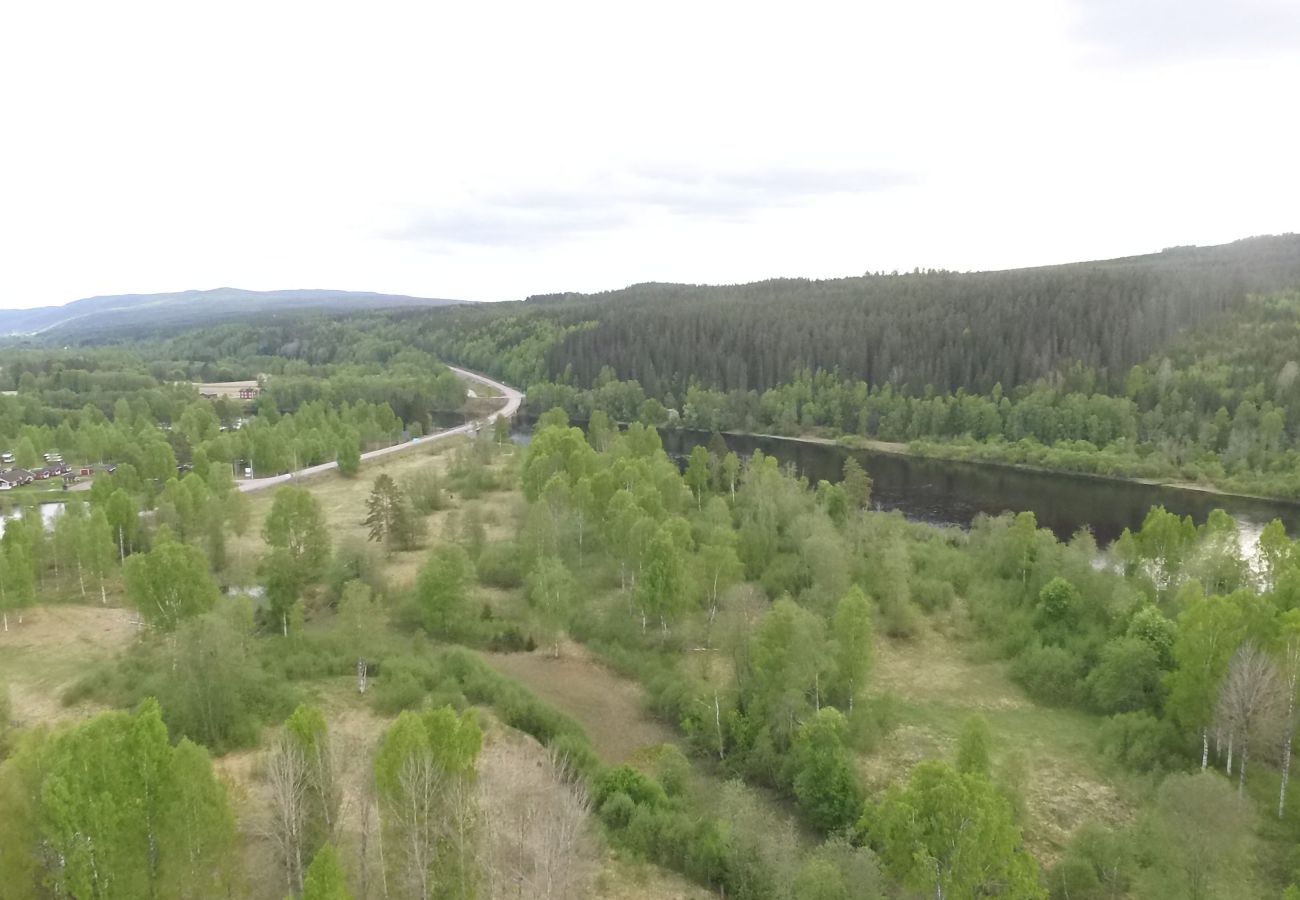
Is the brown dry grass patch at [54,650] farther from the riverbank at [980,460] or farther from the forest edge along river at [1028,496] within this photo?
the riverbank at [980,460]

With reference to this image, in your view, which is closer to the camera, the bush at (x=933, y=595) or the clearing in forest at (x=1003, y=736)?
the clearing in forest at (x=1003, y=736)

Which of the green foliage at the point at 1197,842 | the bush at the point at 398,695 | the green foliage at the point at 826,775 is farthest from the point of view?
the bush at the point at 398,695

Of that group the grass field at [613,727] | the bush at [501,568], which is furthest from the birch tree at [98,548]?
the bush at [501,568]

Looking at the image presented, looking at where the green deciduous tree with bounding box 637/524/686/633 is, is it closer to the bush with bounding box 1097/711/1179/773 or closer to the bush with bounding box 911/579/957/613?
the bush with bounding box 911/579/957/613

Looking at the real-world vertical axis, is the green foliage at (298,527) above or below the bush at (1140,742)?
above

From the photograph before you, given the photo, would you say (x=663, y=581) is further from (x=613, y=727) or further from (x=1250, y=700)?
(x=1250, y=700)

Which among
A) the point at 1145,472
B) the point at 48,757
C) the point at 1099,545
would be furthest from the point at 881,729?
the point at 1145,472

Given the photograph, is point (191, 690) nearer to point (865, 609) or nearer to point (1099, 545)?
point (865, 609)

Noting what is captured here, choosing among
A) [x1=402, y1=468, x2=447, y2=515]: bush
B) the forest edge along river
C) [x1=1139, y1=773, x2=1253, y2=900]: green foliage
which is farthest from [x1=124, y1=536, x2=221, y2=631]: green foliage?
the forest edge along river
